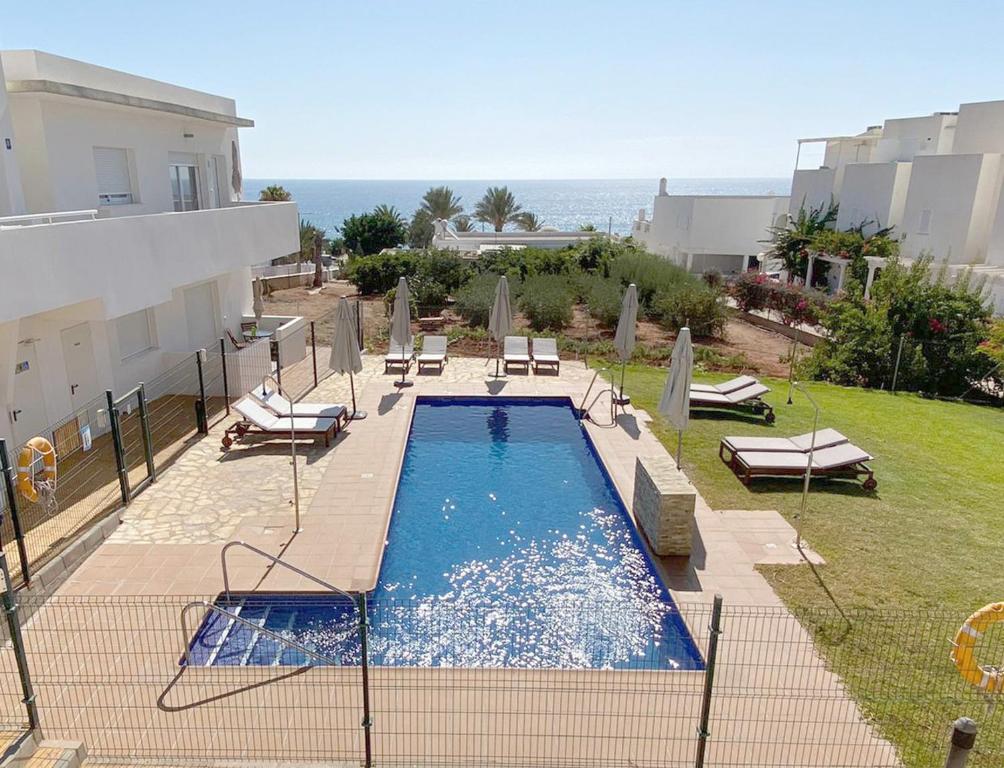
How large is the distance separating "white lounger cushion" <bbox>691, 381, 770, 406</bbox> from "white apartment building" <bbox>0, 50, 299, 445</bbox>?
12.3 meters

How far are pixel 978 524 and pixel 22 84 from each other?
18.7 m

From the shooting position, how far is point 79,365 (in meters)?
14.1

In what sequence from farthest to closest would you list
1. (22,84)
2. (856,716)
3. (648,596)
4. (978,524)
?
1. (22,84)
2. (978,524)
3. (648,596)
4. (856,716)

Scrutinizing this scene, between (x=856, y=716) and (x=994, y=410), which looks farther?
(x=994, y=410)

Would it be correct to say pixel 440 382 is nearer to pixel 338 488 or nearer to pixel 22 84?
pixel 338 488

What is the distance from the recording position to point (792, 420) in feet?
55.0

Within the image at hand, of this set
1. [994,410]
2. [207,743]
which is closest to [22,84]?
[207,743]

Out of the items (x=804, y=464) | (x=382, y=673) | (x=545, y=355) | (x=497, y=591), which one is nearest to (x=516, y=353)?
(x=545, y=355)

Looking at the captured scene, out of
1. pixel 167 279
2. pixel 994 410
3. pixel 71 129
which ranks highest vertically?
pixel 71 129

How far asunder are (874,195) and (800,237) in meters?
4.18

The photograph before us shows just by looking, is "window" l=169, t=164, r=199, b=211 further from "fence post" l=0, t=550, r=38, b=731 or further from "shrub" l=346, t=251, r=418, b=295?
"fence post" l=0, t=550, r=38, b=731

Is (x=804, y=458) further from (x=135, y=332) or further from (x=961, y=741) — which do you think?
(x=135, y=332)

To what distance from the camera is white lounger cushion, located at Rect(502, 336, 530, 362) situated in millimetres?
20547

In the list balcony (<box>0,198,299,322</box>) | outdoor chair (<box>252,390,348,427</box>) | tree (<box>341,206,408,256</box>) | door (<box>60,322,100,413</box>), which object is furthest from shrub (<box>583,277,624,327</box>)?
tree (<box>341,206,408,256</box>)
